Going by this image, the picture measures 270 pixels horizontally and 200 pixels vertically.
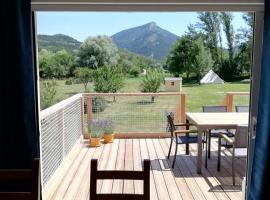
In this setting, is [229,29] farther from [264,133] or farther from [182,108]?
[264,133]

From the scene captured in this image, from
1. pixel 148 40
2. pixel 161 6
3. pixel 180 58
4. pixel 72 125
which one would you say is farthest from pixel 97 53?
pixel 161 6

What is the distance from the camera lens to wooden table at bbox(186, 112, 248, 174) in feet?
13.6

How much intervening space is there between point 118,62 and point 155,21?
4.75ft

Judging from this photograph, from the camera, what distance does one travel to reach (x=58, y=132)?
4.41 meters

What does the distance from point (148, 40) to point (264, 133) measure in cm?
557

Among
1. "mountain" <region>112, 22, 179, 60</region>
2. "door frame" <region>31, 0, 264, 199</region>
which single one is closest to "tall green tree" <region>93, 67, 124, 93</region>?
"mountain" <region>112, 22, 179, 60</region>

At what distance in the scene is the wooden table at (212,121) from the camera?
13.6ft

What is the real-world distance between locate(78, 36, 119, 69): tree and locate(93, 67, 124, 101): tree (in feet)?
1.50

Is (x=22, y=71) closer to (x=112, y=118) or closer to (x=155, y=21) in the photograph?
(x=112, y=118)

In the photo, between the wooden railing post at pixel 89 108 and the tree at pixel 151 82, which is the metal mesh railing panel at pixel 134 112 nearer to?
the wooden railing post at pixel 89 108

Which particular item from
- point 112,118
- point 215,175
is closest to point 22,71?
point 215,175

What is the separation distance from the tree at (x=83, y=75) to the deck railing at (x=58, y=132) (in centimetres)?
195

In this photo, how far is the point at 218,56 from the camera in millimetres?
7840

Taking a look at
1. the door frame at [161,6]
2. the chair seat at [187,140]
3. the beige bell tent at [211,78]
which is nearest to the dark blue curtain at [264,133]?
the door frame at [161,6]
